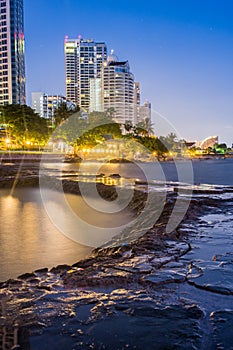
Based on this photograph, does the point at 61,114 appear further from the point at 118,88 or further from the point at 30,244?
the point at 118,88

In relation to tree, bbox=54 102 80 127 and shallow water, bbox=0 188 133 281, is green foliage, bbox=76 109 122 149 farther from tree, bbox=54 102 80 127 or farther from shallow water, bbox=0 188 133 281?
shallow water, bbox=0 188 133 281

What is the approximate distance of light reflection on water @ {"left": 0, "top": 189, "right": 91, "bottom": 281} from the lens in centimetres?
755

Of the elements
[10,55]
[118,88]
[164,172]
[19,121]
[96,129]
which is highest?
[10,55]

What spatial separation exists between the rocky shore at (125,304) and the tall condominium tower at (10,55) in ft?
467

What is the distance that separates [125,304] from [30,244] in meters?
5.74

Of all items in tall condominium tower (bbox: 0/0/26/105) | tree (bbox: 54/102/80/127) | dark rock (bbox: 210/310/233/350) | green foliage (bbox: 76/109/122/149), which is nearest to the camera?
dark rock (bbox: 210/310/233/350)

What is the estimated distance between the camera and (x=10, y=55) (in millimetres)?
141000

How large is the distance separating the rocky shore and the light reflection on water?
75.0 inches

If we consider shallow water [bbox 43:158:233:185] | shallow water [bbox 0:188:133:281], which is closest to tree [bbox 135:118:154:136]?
shallow water [bbox 43:158:233:185]

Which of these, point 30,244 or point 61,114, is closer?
point 30,244

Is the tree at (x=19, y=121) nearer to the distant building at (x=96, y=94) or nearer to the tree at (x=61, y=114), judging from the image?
the tree at (x=61, y=114)

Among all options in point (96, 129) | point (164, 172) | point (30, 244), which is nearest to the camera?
point (30, 244)

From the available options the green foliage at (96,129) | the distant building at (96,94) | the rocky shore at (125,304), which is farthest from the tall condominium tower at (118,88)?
the rocky shore at (125,304)

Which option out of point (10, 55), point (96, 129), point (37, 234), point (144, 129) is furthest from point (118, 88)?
point (37, 234)
